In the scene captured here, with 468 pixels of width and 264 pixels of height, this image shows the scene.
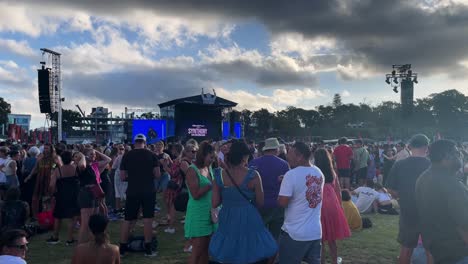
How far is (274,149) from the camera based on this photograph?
195 inches

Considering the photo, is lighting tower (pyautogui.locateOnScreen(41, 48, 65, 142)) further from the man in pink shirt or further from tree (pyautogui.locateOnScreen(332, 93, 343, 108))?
tree (pyautogui.locateOnScreen(332, 93, 343, 108))

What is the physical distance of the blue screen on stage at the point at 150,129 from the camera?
25.6m

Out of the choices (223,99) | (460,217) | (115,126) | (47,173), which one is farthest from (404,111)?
(115,126)

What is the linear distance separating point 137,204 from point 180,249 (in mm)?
1102

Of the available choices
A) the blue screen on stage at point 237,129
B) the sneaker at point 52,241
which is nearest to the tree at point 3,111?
the blue screen on stage at point 237,129

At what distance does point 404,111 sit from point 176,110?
16.4m

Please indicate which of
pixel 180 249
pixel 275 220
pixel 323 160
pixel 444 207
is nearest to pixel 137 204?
pixel 180 249

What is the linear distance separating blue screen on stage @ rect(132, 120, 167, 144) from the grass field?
1767 centimetres

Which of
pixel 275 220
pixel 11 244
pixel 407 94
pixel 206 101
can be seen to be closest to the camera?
pixel 11 244

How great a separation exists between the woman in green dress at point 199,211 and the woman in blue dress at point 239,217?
61 cm

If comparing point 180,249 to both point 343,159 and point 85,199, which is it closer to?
point 85,199

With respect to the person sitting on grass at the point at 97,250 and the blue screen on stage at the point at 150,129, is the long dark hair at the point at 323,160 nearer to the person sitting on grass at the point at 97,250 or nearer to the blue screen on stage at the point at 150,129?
the person sitting on grass at the point at 97,250

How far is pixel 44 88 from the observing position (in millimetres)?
22719

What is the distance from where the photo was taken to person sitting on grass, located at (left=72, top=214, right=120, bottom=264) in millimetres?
3441
